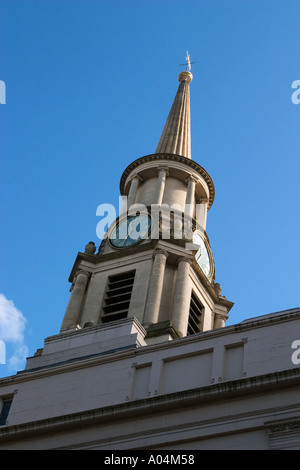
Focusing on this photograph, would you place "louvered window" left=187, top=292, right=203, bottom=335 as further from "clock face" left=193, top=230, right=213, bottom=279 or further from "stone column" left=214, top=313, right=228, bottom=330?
"clock face" left=193, top=230, right=213, bottom=279

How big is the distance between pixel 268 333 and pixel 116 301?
20540 millimetres

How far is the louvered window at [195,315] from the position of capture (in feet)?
146

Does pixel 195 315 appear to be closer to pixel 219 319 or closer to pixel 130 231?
pixel 219 319

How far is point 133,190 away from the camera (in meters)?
53.0

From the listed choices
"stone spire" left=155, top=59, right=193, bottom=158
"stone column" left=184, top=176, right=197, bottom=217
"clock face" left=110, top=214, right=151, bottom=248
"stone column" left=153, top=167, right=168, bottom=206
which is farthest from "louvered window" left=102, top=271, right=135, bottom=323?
"stone spire" left=155, top=59, right=193, bottom=158

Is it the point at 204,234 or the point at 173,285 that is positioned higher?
the point at 204,234

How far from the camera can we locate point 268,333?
959 inches

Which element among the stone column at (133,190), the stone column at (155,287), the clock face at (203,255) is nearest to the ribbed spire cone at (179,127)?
the stone column at (133,190)

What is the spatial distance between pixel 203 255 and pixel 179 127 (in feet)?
42.8

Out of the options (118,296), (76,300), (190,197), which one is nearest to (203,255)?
(190,197)

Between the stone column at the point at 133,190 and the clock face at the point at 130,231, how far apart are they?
2477mm

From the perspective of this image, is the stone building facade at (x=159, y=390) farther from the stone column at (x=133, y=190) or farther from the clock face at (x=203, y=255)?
the stone column at (x=133, y=190)
